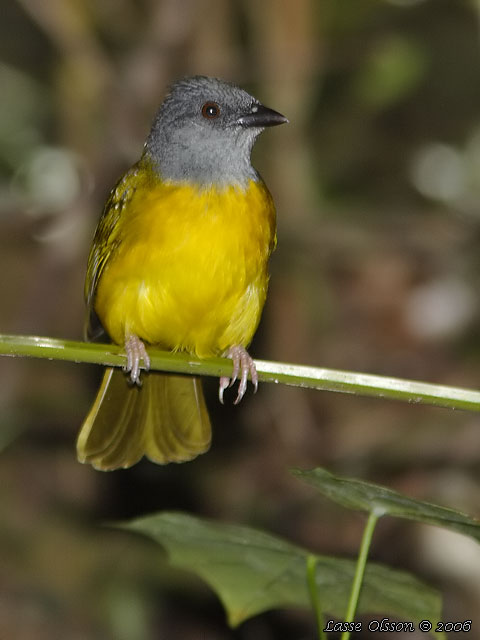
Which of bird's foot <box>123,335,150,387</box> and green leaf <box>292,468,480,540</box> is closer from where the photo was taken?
green leaf <box>292,468,480,540</box>

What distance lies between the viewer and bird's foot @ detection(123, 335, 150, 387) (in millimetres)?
3158

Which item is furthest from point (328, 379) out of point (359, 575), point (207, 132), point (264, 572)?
point (207, 132)

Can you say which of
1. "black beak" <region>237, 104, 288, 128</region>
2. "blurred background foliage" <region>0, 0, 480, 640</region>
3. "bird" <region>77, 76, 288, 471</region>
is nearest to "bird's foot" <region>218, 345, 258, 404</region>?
"bird" <region>77, 76, 288, 471</region>

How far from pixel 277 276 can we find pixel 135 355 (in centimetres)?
264

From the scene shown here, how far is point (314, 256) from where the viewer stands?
5699mm

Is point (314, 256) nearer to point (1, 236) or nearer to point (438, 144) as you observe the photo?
point (438, 144)

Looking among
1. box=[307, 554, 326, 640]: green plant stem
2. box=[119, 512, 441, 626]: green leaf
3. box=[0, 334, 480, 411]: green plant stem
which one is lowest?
box=[119, 512, 441, 626]: green leaf

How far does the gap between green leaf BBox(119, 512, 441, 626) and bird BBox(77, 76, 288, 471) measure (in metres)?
0.61

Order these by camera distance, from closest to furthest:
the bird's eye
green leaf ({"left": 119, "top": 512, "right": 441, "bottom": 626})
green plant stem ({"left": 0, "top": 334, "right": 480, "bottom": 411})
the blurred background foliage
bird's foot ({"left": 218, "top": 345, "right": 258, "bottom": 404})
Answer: green plant stem ({"left": 0, "top": 334, "right": 480, "bottom": 411}) → green leaf ({"left": 119, "top": 512, "right": 441, "bottom": 626}) → bird's foot ({"left": 218, "top": 345, "right": 258, "bottom": 404}) → the bird's eye → the blurred background foliage

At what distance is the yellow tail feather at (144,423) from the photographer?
3.48m

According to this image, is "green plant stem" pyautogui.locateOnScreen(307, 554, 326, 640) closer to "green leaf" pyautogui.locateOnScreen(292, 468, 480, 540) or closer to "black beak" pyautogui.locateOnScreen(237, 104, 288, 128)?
"green leaf" pyautogui.locateOnScreen(292, 468, 480, 540)

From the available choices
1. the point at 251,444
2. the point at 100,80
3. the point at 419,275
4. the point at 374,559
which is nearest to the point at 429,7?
the point at 419,275

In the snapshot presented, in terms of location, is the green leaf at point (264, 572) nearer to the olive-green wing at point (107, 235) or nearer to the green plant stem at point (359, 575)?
the green plant stem at point (359, 575)

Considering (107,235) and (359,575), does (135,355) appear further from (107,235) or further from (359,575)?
(359,575)
